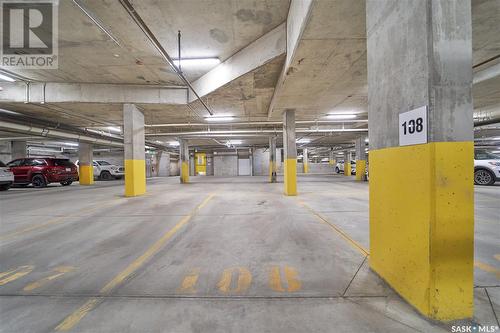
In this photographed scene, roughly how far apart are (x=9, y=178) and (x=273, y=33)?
46.4 ft

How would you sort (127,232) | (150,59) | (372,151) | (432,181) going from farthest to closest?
(150,59) < (127,232) < (372,151) < (432,181)

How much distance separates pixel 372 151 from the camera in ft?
7.88

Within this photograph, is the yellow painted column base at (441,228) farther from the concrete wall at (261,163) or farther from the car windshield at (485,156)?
the concrete wall at (261,163)

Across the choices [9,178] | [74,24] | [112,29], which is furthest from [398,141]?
[9,178]

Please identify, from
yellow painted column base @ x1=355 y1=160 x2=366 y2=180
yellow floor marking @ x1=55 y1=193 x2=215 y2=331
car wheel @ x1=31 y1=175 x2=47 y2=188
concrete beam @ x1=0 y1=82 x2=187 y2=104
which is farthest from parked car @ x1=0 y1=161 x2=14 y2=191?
yellow painted column base @ x1=355 y1=160 x2=366 y2=180

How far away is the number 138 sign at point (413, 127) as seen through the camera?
66.7 inches

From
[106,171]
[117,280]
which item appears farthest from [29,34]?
[106,171]

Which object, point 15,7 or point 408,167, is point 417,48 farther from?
point 15,7

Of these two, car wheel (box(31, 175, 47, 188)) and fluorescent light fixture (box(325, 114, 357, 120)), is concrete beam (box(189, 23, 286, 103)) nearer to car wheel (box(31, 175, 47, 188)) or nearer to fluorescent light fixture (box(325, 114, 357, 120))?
fluorescent light fixture (box(325, 114, 357, 120))

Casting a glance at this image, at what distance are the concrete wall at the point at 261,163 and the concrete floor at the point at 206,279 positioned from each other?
24666 millimetres

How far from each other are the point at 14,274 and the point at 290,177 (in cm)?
806

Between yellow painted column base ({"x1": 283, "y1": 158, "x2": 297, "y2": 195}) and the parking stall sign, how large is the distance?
8.04m

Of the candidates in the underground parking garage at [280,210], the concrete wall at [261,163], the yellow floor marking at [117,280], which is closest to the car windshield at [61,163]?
the underground parking garage at [280,210]

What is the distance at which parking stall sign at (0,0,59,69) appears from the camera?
4.54 meters
